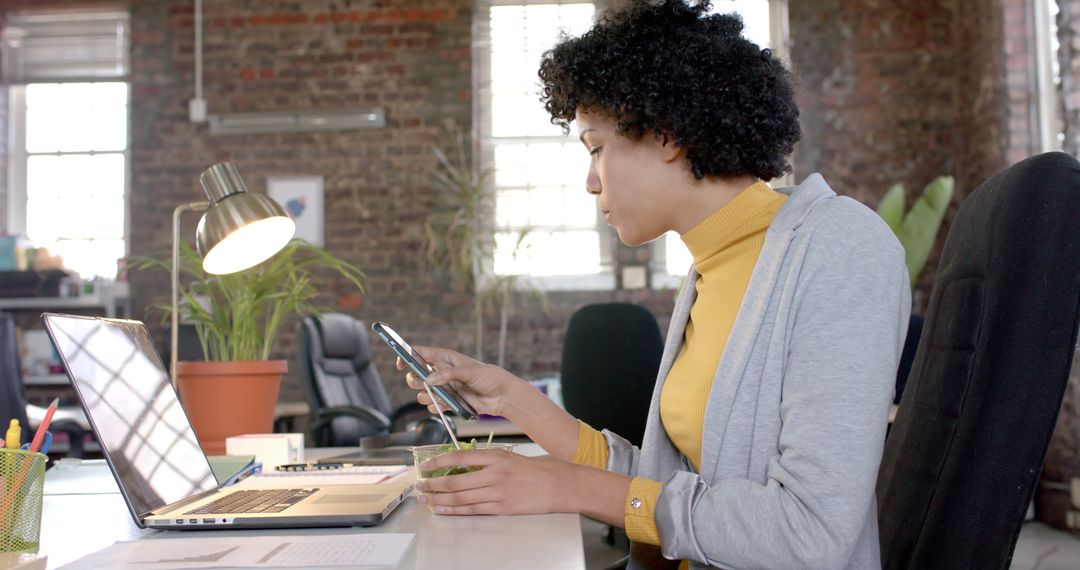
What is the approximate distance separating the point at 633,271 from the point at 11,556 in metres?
5.61

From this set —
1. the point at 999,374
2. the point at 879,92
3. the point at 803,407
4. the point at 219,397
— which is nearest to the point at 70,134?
the point at 879,92

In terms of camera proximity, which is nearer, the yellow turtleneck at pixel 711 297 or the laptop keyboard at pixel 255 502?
the laptop keyboard at pixel 255 502

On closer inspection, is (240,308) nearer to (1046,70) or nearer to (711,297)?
(711,297)

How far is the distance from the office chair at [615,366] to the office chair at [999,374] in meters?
2.49

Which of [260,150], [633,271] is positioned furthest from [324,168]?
[633,271]

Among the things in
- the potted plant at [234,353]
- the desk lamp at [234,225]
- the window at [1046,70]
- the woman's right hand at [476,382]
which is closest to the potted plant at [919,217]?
the window at [1046,70]

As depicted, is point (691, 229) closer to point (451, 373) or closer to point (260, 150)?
point (451, 373)

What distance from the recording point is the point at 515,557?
3.37 ft

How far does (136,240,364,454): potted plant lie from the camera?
2168 millimetres

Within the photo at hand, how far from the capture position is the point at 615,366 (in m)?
3.73

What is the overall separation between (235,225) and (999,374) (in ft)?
4.38

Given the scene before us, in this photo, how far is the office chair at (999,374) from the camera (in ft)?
3.48

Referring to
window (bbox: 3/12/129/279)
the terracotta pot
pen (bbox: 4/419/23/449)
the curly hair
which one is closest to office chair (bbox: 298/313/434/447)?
the terracotta pot

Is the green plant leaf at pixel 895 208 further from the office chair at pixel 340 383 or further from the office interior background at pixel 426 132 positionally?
the office chair at pixel 340 383
